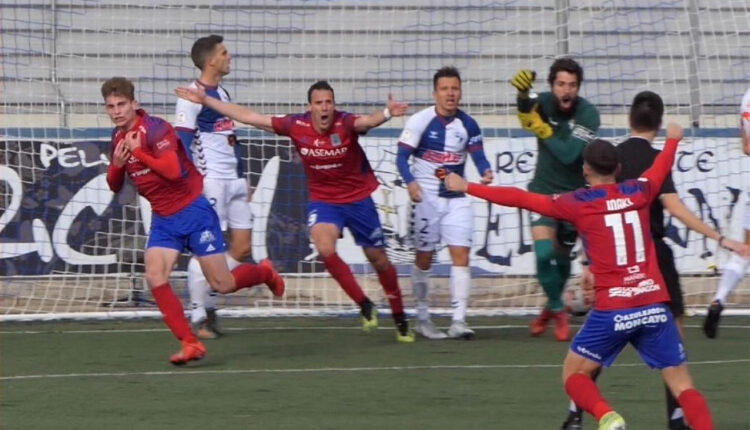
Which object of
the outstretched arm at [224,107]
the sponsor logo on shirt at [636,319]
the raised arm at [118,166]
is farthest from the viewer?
the outstretched arm at [224,107]

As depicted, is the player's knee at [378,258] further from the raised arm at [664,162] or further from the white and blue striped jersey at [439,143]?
the raised arm at [664,162]

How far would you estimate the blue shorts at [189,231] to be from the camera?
9070 mm

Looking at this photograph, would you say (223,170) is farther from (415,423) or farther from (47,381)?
(415,423)

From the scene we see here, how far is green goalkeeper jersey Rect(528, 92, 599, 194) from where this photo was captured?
9.93 m

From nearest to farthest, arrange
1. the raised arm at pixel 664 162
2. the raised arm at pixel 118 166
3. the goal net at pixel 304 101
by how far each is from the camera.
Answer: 1. the raised arm at pixel 664 162
2. the raised arm at pixel 118 166
3. the goal net at pixel 304 101

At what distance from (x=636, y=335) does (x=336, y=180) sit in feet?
13.3

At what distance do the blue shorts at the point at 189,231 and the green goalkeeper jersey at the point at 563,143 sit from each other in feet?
7.94

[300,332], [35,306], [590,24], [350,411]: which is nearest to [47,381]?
[350,411]

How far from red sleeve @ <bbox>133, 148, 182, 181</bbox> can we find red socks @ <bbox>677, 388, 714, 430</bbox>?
12.0ft

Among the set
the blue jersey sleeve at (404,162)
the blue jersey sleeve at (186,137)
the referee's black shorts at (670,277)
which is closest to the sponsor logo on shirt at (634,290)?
the referee's black shorts at (670,277)

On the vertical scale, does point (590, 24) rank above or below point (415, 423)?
above

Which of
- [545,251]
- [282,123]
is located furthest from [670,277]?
[282,123]

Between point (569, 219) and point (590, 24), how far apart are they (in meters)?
7.02

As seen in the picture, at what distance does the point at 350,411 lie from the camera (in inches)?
297
